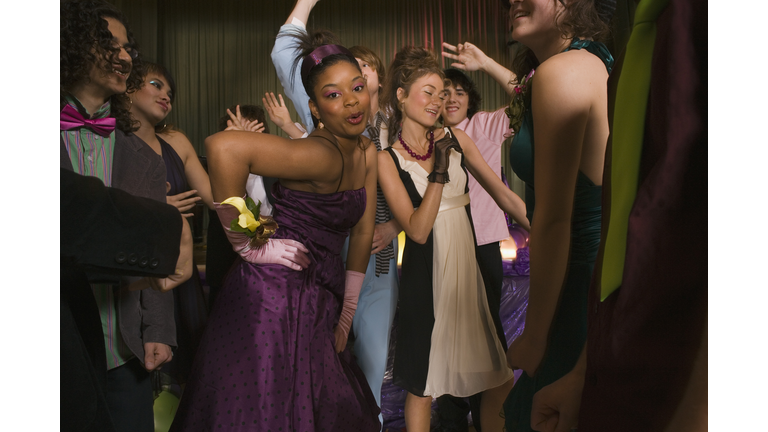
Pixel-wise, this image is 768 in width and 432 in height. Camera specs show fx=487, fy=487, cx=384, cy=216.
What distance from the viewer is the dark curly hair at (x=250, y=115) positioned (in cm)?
142

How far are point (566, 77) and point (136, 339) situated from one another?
1.01 metres

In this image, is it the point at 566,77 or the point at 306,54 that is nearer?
the point at 566,77

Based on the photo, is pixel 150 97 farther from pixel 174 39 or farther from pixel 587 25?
pixel 587 25

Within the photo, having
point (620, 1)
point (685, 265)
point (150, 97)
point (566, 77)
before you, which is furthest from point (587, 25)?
point (150, 97)

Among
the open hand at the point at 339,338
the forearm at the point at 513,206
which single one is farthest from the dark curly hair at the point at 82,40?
the forearm at the point at 513,206

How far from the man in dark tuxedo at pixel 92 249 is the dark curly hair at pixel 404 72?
2.63 ft

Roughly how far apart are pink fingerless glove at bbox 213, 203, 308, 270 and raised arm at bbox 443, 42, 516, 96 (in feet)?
2.42

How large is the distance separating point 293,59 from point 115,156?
50cm

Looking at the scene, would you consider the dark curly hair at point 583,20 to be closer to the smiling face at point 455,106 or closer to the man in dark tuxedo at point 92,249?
the smiling face at point 455,106

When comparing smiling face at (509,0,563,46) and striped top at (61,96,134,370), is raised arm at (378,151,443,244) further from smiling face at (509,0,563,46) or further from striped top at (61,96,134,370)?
striped top at (61,96,134,370)

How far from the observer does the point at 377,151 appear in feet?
4.50

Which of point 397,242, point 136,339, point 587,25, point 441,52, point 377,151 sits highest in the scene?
point 441,52

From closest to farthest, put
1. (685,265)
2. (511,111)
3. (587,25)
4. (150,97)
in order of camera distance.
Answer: (685,265), (587,25), (511,111), (150,97)

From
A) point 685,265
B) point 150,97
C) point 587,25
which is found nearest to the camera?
point 685,265
